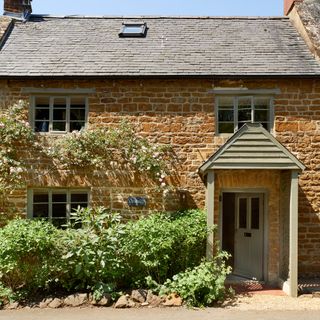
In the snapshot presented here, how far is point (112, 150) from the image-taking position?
1108 centimetres

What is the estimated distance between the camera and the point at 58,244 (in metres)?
9.13

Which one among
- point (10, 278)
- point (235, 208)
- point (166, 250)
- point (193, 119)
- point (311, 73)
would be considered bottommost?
point (10, 278)

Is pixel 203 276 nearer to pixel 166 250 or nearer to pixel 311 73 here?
pixel 166 250

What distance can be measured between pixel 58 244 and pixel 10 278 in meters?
1.30

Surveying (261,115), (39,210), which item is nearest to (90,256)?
(39,210)

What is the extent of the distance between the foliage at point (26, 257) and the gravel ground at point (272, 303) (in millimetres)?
3899

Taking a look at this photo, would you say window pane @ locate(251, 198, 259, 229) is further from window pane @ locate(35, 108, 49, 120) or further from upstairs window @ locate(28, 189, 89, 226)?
window pane @ locate(35, 108, 49, 120)

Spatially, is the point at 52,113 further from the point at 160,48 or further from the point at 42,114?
the point at 160,48

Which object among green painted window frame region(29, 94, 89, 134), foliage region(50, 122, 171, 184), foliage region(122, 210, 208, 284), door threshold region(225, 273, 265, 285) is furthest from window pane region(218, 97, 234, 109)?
door threshold region(225, 273, 265, 285)

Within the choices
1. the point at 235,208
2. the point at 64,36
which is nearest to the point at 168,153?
the point at 235,208

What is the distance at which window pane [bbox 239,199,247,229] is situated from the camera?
37.1ft

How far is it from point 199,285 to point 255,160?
3078 mm

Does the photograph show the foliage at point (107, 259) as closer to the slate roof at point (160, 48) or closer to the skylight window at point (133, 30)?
the slate roof at point (160, 48)

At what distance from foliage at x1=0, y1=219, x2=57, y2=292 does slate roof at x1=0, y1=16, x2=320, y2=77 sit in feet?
14.4
